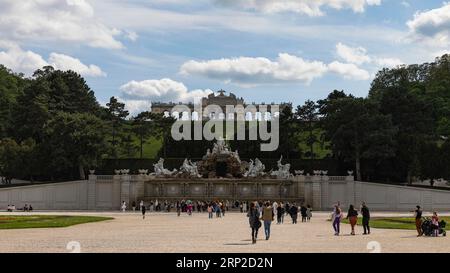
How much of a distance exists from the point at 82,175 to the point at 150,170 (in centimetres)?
1020

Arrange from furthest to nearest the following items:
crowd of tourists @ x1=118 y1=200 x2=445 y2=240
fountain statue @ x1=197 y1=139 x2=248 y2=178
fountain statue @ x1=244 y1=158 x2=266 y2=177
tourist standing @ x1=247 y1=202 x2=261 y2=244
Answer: fountain statue @ x1=197 y1=139 x2=248 y2=178 → fountain statue @ x1=244 y1=158 x2=266 y2=177 → crowd of tourists @ x1=118 y1=200 x2=445 y2=240 → tourist standing @ x1=247 y1=202 x2=261 y2=244

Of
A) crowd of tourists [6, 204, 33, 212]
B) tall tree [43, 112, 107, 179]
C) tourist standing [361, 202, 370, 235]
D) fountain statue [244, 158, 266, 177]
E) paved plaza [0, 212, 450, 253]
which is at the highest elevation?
tall tree [43, 112, 107, 179]

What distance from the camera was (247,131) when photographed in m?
96.9

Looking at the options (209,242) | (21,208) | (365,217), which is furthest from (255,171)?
(209,242)

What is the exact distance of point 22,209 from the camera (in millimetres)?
71000

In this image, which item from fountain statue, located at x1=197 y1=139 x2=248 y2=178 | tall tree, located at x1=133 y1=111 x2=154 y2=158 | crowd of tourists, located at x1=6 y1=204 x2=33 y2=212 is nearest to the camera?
crowd of tourists, located at x1=6 y1=204 x2=33 y2=212

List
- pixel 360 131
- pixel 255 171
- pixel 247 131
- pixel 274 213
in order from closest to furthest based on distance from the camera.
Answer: pixel 274 213 → pixel 255 171 → pixel 360 131 → pixel 247 131

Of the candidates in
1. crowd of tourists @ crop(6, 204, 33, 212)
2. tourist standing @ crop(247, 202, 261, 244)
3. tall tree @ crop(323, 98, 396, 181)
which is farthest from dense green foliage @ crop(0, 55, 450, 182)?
tourist standing @ crop(247, 202, 261, 244)

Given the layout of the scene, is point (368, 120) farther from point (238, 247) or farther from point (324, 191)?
point (238, 247)

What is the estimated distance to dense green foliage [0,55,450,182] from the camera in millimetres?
78750

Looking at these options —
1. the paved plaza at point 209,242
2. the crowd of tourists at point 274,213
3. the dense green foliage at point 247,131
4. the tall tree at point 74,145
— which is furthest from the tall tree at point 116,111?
the paved plaza at point 209,242

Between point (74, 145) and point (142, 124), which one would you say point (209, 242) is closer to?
point (74, 145)

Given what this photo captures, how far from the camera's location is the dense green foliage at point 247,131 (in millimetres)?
78750

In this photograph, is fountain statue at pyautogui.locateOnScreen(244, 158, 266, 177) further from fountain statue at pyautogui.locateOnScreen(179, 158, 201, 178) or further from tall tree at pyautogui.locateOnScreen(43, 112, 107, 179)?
tall tree at pyautogui.locateOnScreen(43, 112, 107, 179)
